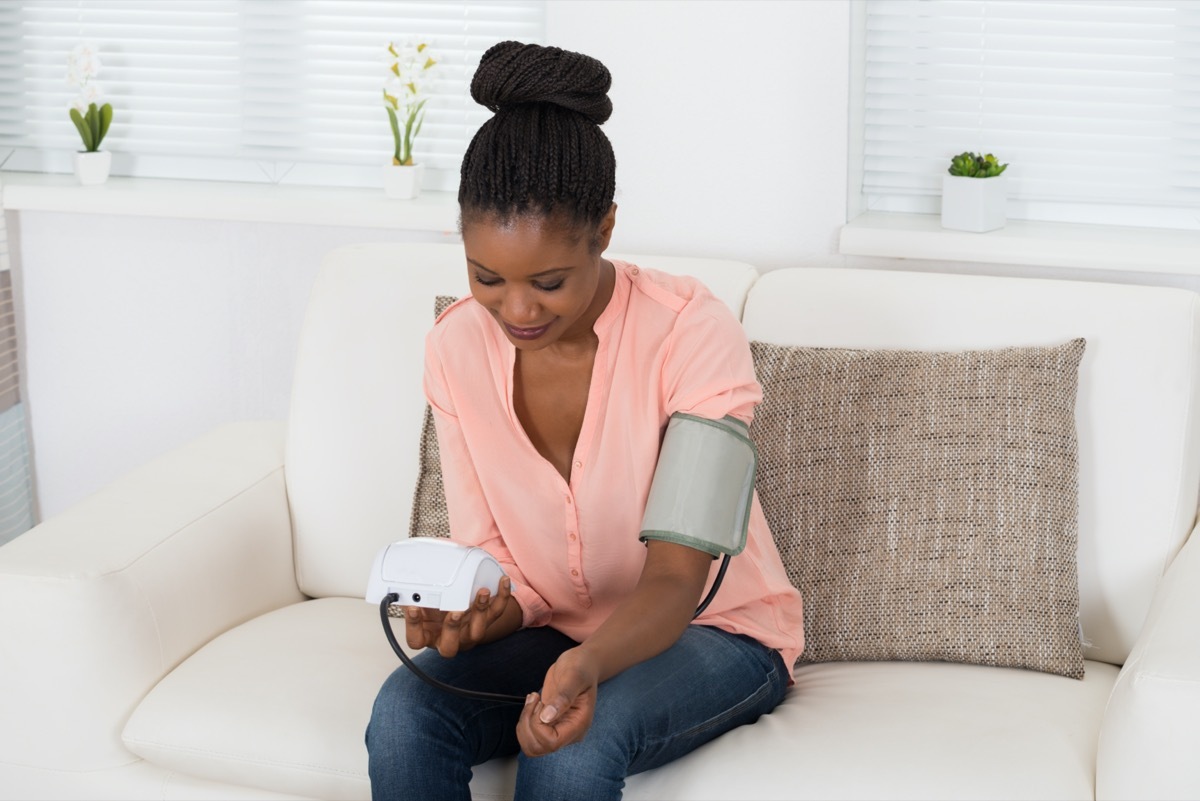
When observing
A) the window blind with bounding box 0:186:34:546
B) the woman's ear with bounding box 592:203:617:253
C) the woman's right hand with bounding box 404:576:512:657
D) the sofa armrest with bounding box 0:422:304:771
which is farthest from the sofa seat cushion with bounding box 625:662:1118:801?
the window blind with bounding box 0:186:34:546

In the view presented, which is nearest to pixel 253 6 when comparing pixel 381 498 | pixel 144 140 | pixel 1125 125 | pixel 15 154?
pixel 144 140

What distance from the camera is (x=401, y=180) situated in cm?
265

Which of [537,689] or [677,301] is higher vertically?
[677,301]

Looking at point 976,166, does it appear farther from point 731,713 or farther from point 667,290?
point 731,713

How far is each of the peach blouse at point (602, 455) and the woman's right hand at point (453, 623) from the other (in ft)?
0.42

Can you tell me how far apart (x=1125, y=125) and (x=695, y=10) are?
2.47ft

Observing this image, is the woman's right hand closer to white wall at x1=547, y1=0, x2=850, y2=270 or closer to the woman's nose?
the woman's nose

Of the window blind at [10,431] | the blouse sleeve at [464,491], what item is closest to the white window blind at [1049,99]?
the blouse sleeve at [464,491]

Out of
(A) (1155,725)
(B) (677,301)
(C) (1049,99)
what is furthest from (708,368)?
(C) (1049,99)

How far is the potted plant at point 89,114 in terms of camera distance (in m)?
2.71

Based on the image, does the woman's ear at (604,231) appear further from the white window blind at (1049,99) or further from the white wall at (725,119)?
the white window blind at (1049,99)

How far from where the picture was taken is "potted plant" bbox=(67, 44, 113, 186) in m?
2.71

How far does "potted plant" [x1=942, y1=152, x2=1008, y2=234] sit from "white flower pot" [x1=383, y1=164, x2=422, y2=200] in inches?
39.8

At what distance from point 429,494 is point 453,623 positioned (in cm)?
54
